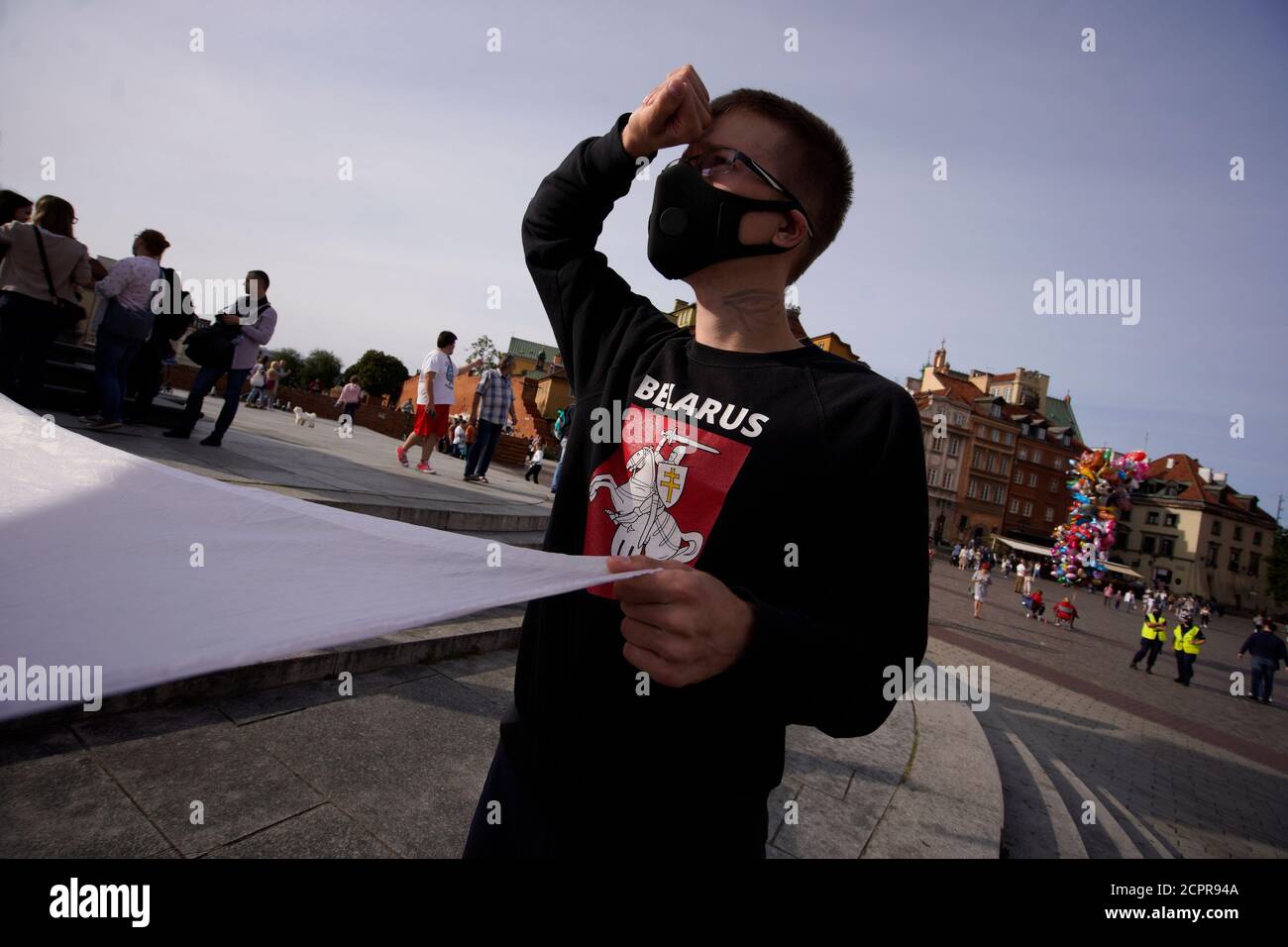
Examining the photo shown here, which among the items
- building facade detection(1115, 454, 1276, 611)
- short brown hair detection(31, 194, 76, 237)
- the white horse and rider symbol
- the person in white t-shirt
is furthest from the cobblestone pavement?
building facade detection(1115, 454, 1276, 611)

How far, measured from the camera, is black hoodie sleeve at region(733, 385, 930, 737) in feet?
3.15

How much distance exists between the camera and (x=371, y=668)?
3.55 meters

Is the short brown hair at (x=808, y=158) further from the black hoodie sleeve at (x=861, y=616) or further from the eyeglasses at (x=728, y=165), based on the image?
the black hoodie sleeve at (x=861, y=616)

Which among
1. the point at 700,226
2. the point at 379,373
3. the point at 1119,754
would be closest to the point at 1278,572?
the point at 1119,754

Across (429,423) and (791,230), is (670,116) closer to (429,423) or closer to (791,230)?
(791,230)

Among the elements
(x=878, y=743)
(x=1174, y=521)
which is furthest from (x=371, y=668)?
(x=1174, y=521)

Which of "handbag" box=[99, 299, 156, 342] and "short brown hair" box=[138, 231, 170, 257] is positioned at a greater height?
"short brown hair" box=[138, 231, 170, 257]

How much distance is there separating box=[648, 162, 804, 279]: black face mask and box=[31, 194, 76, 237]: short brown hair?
6.78 metres

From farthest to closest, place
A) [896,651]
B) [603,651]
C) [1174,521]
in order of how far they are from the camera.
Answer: [1174,521], [603,651], [896,651]

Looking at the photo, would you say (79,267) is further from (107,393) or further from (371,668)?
(371,668)

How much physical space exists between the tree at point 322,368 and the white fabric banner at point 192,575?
101 metres

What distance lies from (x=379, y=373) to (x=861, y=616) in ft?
275

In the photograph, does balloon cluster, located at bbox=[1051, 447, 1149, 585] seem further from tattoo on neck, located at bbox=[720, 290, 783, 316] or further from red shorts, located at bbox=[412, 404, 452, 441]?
tattoo on neck, located at bbox=[720, 290, 783, 316]
